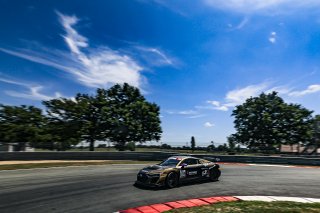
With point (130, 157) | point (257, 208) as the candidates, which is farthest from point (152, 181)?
point (130, 157)

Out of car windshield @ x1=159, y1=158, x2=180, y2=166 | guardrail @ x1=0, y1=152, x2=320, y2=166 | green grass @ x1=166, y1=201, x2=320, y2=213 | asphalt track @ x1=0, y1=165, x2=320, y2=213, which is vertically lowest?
green grass @ x1=166, y1=201, x2=320, y2=213

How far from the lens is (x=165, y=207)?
906 cm

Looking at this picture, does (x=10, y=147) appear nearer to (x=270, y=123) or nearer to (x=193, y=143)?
(x=193, y=143)

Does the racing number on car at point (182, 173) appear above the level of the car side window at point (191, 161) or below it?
below

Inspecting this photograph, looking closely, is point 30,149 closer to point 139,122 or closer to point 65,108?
point 65,108

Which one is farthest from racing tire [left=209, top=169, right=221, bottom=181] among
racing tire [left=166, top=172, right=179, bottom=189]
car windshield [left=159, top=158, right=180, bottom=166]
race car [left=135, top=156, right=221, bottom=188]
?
racing tire [left=166, top=172, right=179, bottom=189]

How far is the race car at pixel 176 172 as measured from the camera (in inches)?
484

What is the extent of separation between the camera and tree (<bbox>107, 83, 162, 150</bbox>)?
139 feet

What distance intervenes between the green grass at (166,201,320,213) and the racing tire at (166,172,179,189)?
3.26m

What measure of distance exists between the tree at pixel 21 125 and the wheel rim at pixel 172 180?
26057 mm

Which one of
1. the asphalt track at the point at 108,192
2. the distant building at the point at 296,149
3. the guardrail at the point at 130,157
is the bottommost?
the asphalt track at the point at 108,192

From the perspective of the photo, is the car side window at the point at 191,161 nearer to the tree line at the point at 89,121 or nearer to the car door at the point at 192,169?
the car door at the point at 192,169

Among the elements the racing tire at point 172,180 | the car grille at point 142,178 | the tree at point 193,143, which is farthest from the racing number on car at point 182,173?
the tree at point 193,143

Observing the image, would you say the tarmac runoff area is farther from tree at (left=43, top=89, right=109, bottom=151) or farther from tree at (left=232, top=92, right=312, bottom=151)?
tree at (left=232, top=92, right=312, bottom=151)
